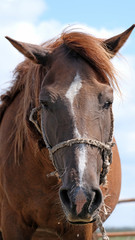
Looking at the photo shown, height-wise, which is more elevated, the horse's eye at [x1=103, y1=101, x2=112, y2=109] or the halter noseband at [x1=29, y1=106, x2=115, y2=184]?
the horse's eye at [x1=103, y1=101, x2=112, y2=109]

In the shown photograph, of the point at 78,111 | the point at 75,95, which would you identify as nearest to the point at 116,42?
the point at 75,95

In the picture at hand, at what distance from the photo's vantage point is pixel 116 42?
4184 millimetres

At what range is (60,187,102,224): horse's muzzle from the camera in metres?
3.16

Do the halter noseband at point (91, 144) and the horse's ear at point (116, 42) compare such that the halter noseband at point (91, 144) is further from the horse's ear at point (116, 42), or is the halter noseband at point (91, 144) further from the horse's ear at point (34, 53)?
the horse's ear at point (116, 42)

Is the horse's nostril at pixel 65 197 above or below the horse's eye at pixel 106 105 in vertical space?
below

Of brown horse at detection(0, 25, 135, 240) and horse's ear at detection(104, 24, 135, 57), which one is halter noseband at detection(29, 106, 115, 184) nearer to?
brown horse at detection(0, 25, 135, 240)

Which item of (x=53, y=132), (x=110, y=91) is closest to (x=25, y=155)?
(x=53, y=132)

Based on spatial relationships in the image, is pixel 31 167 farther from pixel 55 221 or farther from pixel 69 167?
pixel 69 167

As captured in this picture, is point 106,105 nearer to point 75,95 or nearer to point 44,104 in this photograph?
point 75,95

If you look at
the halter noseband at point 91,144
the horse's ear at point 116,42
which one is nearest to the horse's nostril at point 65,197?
the halter noseband at point 91,144

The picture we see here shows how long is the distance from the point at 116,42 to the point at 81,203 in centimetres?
168

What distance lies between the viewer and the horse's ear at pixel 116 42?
13.6 feet

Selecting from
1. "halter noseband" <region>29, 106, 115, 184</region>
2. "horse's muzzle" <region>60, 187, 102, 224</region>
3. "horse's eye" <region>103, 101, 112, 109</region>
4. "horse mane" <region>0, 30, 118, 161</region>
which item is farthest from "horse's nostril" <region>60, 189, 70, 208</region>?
"horse mane" <region>0, 30, 118, 161</region>

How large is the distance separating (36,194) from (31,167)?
27 centimetres
